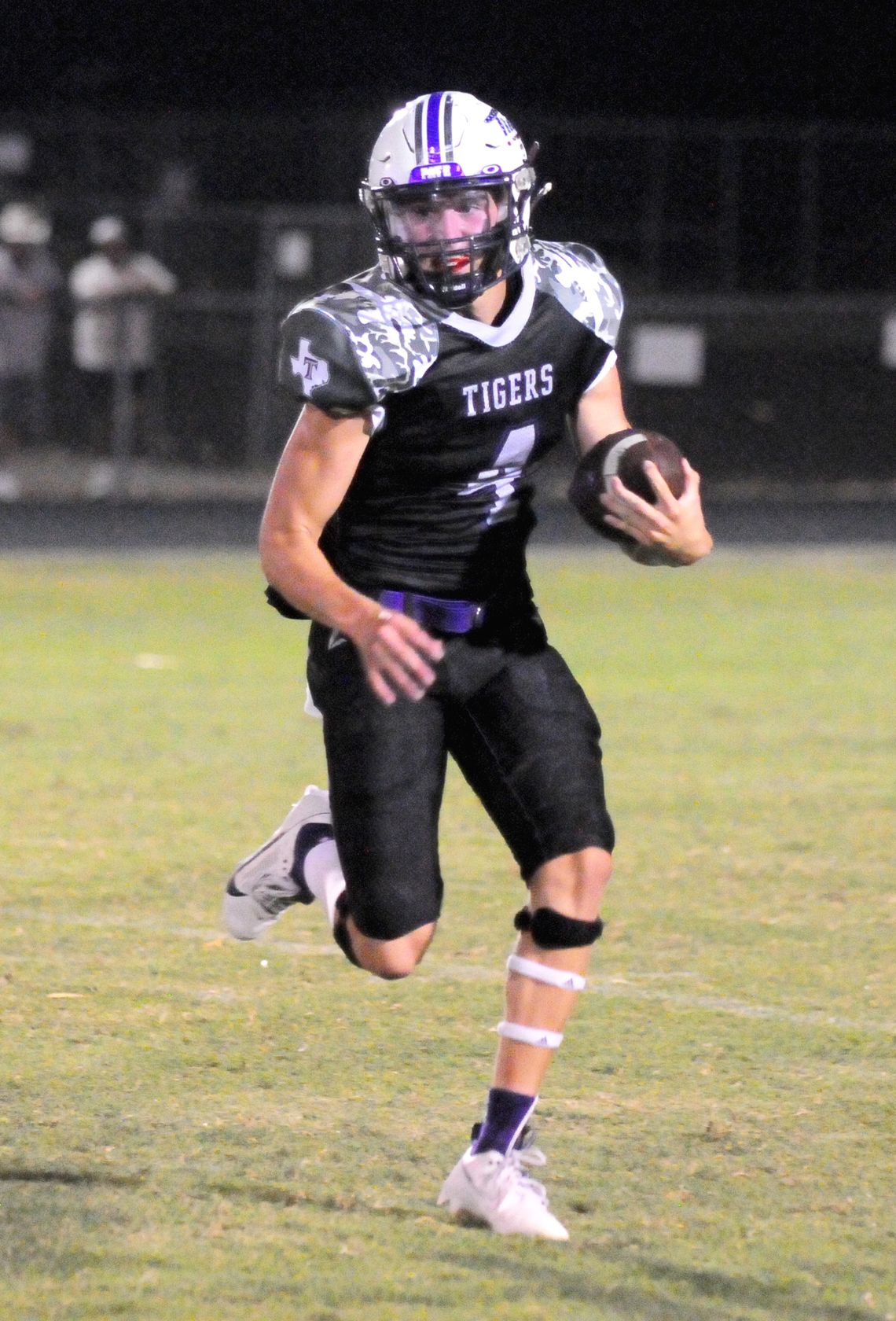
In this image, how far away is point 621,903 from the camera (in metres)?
6.28

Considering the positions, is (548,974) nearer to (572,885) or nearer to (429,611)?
(572,885)

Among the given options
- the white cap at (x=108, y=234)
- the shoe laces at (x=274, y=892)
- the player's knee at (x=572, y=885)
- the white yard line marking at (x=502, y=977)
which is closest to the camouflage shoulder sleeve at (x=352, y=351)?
the player's knee at (x=572, y=885)

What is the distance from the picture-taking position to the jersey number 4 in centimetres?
416

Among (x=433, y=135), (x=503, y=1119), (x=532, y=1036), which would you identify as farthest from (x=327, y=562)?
(x=503, y=1119)

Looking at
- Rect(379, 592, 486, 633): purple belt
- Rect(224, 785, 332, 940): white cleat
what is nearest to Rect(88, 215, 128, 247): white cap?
Rect(224, 785, 332, 940): white cleat

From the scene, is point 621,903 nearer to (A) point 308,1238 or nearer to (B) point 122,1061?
(B) point 122,1061

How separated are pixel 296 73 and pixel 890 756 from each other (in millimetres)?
20680

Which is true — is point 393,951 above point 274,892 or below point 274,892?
above

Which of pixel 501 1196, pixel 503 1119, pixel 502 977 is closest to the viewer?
pixel 501 1196

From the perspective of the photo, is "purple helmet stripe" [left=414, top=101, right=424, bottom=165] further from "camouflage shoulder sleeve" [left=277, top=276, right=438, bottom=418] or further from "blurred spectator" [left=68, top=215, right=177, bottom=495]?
"blurred spectator" [left=68, top=215, right=177, bottom=495]

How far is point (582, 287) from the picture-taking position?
14.0 feet

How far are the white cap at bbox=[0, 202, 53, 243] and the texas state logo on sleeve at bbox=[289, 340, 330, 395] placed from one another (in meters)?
14.7

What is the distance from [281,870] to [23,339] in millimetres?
13439

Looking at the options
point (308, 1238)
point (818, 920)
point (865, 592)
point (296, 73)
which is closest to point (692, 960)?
point (818, 920)
